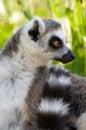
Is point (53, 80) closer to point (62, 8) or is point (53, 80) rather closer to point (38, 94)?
point (38, 94)

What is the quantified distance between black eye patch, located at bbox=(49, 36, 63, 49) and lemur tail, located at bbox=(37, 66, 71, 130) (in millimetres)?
504

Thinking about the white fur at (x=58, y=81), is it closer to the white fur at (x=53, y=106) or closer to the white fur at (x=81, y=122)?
the white fur at (x=53, y=106)

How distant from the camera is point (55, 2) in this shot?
6691mm

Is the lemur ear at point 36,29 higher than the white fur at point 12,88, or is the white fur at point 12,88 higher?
A: the lemur ear at point 36,29

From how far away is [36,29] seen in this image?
4.82 meters

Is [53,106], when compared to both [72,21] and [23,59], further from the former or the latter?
[72,21]

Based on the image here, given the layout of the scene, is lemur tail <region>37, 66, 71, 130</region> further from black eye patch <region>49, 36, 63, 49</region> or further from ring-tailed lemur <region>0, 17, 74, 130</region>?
black eye patch <region>49, 36, 63, 49</region>

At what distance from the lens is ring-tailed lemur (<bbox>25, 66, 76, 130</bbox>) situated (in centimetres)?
420

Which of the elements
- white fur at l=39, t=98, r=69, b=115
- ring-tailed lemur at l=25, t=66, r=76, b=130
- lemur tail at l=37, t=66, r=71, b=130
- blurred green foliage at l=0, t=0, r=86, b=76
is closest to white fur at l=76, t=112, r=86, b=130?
ring-tailed lemur at l=25, t=66, r=76, b=130

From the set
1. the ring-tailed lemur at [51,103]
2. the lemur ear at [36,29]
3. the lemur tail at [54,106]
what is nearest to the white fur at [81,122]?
the ring-tailed lemur at [51,103]

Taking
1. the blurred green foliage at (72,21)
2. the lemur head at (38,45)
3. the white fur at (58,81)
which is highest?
the blurred green foliage at (72,21)

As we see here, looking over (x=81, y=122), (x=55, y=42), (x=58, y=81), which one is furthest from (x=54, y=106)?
(x=55, y=42)

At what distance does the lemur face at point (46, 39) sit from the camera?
479 centimetres

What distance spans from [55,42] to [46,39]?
81 mm
